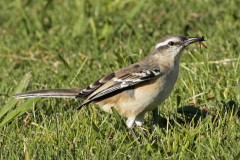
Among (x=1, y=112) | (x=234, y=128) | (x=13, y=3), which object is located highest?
(x=13, y=3)

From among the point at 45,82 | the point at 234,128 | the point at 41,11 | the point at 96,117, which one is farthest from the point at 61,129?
the point at 41,11

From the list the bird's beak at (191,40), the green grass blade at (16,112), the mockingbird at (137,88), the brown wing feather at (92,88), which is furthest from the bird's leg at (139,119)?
the green grass blade at (16,112)

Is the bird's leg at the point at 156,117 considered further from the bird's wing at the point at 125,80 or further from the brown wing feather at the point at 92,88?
the brown wing feather at the point at 92,88

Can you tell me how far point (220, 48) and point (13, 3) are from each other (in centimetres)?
589

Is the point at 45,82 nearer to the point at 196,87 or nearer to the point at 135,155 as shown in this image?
the point at 196,87

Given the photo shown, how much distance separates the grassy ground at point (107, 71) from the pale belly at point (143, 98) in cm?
19

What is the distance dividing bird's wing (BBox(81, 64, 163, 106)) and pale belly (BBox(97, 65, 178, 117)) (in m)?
0.09

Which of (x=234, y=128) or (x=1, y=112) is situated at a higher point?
(x=1, y=112)

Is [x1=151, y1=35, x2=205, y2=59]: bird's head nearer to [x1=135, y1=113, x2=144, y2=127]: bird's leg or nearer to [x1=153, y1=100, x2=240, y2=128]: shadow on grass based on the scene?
[x1=153, y1=100, x2=240, y2=128]: shadow on grass

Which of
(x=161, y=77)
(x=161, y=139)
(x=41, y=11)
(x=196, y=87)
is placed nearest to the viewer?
(x=161, y=139)

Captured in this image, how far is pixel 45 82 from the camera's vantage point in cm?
932

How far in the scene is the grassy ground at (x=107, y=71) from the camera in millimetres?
6355

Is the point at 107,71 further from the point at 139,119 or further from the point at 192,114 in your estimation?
the point at 192,114

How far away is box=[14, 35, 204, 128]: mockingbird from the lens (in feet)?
24.0
